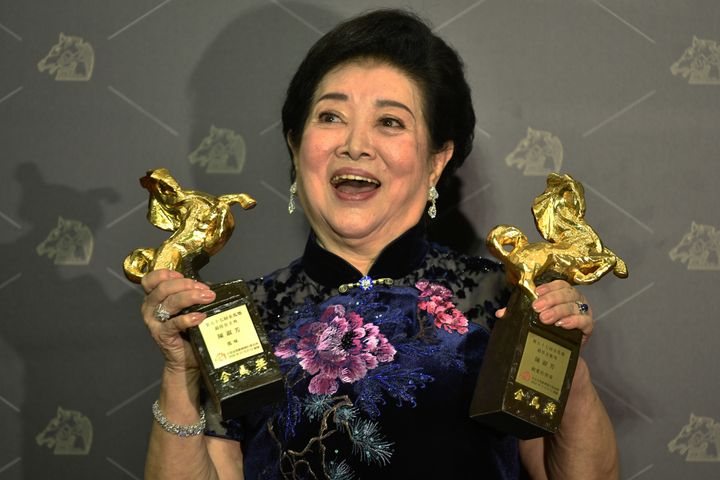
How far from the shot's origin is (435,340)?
1564 millimetres

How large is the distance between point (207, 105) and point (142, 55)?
7.1 inches

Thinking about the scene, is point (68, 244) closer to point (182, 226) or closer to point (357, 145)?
point (182, 226)

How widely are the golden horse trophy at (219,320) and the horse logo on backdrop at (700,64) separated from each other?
1.09 m

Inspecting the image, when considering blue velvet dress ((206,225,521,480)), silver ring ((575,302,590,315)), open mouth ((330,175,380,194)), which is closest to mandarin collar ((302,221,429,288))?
blue velvet dress ((206,225,521,480))

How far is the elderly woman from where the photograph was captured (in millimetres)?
1495

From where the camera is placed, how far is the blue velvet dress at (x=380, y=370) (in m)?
1.50

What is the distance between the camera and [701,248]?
2.05 metres

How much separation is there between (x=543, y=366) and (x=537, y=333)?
0.05 m

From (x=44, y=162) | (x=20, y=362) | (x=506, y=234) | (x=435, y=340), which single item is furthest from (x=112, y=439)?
(x=506, y=234)

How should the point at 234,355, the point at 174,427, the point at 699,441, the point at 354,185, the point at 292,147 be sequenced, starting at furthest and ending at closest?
the point at 699,441, the point at 292,147, the point at 354,185, the point at 174,427, the point at 234,355

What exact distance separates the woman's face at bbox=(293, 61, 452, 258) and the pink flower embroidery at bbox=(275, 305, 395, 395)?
0.15 metres

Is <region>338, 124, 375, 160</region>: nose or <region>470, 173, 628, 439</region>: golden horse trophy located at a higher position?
<region>338, 124, 375, 160</region>: nose

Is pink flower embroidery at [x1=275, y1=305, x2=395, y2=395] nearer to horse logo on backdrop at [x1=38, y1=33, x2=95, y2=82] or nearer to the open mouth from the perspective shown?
the open mouth

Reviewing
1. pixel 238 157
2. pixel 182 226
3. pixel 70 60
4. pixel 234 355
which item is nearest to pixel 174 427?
pixel 234 355
